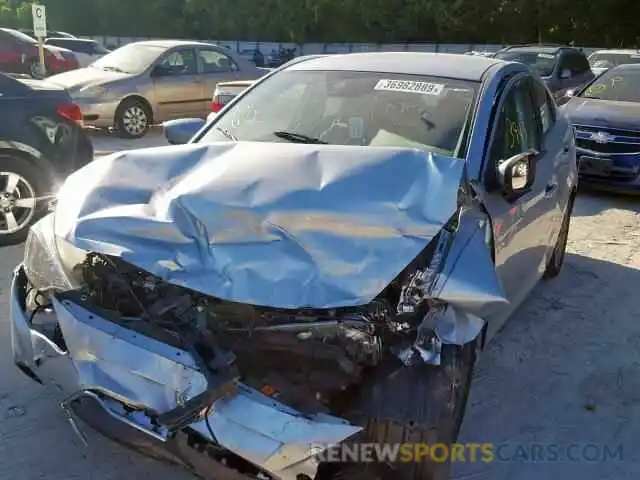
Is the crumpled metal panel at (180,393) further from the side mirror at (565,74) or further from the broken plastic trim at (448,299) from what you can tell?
the side mirror at (565,74)

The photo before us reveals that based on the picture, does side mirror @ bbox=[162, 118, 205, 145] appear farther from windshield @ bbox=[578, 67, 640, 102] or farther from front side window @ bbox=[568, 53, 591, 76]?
front side window @ bbox=[568, 53, 591, 76]

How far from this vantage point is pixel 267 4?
38938mm

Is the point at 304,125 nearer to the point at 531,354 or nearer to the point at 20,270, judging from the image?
the point at 20,270

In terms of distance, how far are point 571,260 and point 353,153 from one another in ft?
12.1

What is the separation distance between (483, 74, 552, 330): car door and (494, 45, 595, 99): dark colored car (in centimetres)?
842

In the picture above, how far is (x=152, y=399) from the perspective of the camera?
2.38m

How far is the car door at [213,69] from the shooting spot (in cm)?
1180

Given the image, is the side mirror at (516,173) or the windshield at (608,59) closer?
Result: the side mirror at (516,173)

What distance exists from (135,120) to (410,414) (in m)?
9.50

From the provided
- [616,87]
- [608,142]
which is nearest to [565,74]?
[616,87]

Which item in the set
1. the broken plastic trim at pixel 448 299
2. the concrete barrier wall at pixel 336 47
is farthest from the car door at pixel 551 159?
the concrete barrier wall at pixel 336 47

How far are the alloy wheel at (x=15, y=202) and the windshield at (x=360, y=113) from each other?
2173mm

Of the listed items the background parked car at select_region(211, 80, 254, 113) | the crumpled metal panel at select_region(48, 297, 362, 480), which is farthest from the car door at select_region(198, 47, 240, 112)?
the crumpled metal panel at select_region(48, 297, 362, 480)

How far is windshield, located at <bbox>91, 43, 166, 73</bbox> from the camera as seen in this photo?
11242 millimetres
